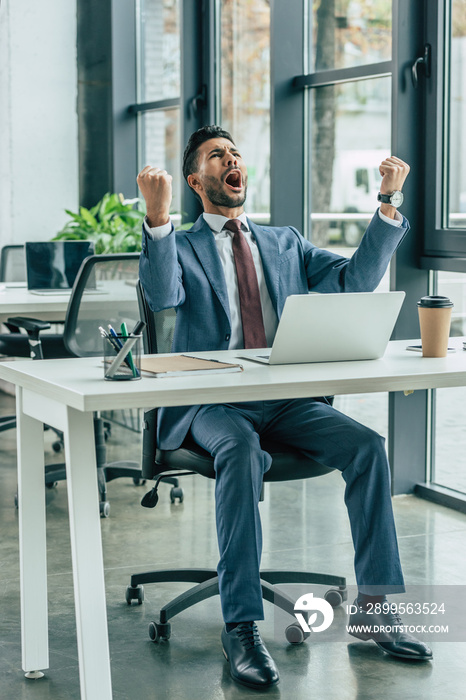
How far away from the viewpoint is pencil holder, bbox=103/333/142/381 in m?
1.98

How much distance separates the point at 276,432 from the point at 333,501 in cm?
140

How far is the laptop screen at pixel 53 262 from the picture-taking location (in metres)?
4.27

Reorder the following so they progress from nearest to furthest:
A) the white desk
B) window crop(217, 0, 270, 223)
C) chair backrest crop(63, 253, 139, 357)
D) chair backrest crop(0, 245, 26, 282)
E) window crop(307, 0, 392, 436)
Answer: the white desk, chair backrest crop(63, 253, 139, 357), window crop(307, 0, 392, 436), window crop(217, 0, 270, 223), chair backrest crop(0, 245, 26, 282)

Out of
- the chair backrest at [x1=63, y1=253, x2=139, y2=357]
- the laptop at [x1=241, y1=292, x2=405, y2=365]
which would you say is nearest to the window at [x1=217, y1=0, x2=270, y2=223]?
the chair backrest at [x1=63, y1=253, x2=139, y2=357]

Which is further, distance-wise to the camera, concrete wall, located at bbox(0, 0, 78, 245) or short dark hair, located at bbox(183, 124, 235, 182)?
concrete wall, located at bbox(0, 0, 78, 245)

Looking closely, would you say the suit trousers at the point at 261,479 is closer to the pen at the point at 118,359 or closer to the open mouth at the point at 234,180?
the pen at the point at 118,359

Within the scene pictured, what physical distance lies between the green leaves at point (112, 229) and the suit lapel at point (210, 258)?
2.49 metres

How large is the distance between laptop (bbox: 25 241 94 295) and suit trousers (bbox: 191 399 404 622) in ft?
6.63

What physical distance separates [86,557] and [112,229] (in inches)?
140

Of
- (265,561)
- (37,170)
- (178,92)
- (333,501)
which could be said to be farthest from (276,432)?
(37,170)

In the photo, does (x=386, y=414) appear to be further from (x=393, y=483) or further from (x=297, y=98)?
(x=297, y=98)

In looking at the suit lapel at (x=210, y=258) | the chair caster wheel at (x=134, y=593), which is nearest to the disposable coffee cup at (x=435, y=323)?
the suit lapel at (x=210, y=258)

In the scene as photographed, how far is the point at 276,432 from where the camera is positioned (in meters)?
2.48

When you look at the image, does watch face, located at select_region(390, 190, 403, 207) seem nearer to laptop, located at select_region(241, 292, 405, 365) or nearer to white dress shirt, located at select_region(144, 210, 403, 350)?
white dress shirt, located at select_region(144, 210, 403, 350)
